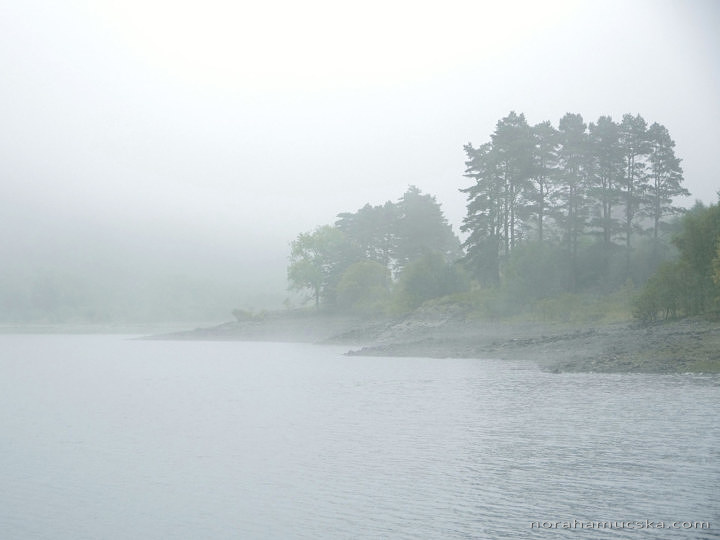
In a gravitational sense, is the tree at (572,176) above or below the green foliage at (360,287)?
above

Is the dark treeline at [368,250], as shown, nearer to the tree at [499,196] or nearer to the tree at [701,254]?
the tree at [499,196]

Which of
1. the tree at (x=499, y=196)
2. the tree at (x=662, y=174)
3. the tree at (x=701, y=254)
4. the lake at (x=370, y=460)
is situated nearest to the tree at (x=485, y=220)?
the tree at (x=499, y=196)

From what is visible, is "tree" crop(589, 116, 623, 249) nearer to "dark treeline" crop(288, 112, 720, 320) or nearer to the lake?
"dark treeline" crop(288, 112, 720, 320)

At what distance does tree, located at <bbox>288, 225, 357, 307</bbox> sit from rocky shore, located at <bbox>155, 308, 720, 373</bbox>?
12.6 meters

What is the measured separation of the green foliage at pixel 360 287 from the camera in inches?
3046

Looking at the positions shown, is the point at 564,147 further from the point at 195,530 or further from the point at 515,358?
the point at 195,530

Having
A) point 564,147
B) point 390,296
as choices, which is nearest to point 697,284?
point 564,147

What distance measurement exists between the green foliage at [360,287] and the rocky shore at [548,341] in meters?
4.78

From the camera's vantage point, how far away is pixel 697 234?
38.9 m

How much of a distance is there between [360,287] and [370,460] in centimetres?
6351

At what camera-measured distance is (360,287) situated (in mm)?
78938

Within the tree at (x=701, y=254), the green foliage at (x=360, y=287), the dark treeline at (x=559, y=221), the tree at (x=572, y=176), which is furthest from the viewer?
the green foliage at (x=360, y=287)

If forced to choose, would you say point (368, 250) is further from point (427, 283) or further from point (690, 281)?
point (690, 281)

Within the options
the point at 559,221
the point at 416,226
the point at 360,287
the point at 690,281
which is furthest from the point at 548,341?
the point at 416,226
